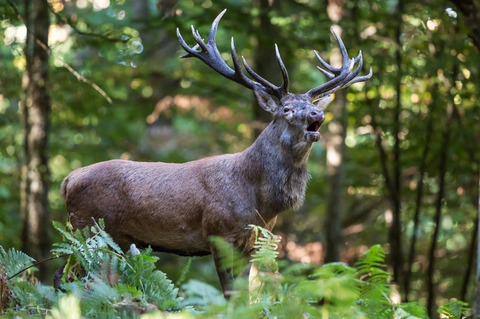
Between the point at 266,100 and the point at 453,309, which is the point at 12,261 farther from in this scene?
the point at 453,309

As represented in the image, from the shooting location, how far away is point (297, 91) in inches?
371

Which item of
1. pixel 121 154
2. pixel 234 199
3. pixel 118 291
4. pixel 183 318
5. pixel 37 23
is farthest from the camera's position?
pixel 121 154

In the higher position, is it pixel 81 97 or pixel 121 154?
pixel 81 97

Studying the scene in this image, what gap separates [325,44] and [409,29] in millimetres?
2050

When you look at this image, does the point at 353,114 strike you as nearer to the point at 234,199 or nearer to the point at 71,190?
the point at 234,199

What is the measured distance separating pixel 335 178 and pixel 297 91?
2010mm

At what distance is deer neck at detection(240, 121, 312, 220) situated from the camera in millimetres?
3752

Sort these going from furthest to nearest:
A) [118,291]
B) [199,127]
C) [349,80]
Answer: [199,127]
[349,80]
[118,291]

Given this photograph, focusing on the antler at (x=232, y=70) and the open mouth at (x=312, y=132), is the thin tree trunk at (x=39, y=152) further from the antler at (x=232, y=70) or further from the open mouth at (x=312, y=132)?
the open mouth at (x=312, y=132)

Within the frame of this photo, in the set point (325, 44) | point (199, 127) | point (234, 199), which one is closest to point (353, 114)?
point (325, 44)

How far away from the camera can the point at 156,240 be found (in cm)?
386

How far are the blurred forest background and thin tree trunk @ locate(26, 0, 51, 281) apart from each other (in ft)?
0.05

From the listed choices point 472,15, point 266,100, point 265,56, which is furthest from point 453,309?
point 265,56

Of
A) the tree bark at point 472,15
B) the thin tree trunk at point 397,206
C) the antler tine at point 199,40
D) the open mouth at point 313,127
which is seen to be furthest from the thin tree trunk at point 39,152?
the thin tree trunk at point 397,206
